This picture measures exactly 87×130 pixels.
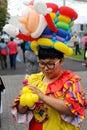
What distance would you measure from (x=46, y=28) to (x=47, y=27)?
0.04 feet

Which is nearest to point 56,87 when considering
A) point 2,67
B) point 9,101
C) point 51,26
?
point 51,26

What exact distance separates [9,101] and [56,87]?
267 inches

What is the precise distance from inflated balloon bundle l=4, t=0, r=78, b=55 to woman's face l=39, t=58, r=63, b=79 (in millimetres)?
105

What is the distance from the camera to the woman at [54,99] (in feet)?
10.3

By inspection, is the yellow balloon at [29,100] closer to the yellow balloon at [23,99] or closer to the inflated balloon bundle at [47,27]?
the yellow balloon at [23,99]

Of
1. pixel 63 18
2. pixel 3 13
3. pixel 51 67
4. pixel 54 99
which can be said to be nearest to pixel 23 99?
pixel 54 99

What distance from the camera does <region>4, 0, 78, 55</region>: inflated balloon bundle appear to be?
3.22m

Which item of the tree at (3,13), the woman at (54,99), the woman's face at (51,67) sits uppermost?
the woman's face at (51,67)

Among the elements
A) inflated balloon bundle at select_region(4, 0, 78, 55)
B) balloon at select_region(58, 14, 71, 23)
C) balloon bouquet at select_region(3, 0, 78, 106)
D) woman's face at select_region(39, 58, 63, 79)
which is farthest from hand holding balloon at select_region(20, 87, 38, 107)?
balloon at select_region(58, 14, 71, 23)

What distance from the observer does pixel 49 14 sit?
125 inches

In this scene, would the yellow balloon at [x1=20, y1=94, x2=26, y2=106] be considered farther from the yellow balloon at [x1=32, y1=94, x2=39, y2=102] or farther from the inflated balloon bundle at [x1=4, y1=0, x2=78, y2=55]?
the inflated balloon bundle at [x1=4, y1=0, x2=78, y2=55]

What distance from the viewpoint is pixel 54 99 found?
10.3 ft

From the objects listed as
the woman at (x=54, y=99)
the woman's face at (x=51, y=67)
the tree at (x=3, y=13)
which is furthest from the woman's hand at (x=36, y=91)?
the tree at (x=3, y=13)

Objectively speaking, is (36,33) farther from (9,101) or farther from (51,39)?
(9,101)
